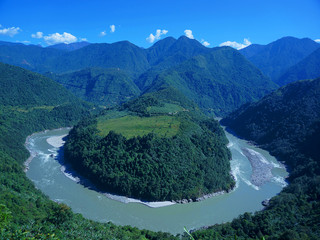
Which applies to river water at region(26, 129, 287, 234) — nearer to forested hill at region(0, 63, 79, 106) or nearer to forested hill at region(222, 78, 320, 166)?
forested hill at region(222, 78, 320, 166)

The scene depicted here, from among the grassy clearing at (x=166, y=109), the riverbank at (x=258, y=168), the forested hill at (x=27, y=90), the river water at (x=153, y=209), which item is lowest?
the river water at (x=153, y=209)

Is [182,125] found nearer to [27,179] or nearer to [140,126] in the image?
[140,126]

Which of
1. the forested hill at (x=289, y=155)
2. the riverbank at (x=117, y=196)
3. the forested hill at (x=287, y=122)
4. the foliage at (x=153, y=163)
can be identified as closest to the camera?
the forested hill at (x=289, y=155)

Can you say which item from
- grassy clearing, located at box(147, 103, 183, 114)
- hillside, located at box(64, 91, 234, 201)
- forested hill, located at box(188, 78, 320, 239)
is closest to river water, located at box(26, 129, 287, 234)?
hillside, located at box(64, 91, 234, 201)

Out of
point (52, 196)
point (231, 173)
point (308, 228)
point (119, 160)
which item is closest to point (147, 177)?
point (119, 160)

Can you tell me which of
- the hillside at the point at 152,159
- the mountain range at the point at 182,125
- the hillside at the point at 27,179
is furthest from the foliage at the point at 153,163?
the hillside at the point at 27,179

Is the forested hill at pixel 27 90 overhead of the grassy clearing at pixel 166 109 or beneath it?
overhead

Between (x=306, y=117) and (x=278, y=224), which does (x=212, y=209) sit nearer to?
(x=278, y=224)

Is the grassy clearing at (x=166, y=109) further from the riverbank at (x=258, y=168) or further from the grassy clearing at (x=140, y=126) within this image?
the riverbank at (x=258, y=168)
